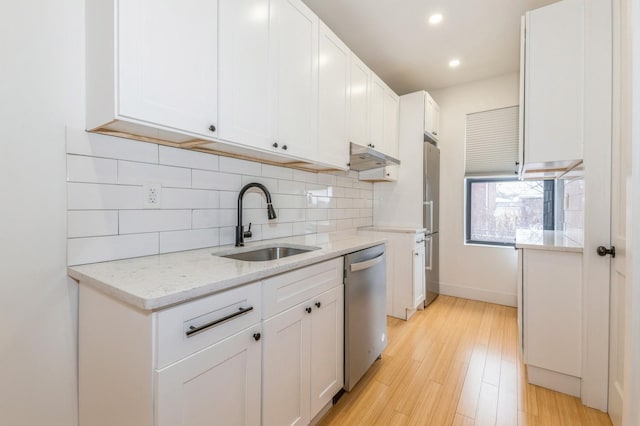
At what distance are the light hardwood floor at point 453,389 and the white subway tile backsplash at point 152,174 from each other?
5.00 feet

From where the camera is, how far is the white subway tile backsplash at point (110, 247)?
1.13 metres

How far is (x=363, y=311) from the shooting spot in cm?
183

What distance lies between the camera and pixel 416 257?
294cm

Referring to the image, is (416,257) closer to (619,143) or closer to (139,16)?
(619,143)

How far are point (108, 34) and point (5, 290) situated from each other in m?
0.98

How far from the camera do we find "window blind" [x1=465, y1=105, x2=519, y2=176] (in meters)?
3.26

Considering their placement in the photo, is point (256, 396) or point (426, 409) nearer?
point (256, 396)

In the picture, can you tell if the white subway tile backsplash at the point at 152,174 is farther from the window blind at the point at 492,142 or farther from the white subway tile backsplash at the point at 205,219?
the window blind at the point at 492,142

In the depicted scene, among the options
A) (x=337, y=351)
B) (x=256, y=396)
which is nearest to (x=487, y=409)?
(x=337, y=351)

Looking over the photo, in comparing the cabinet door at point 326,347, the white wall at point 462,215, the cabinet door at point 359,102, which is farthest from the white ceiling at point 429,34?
the cabinet door at point 326,347

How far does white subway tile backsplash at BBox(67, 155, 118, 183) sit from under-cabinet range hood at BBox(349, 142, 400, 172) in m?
1.65

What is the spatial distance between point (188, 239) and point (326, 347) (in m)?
0.94

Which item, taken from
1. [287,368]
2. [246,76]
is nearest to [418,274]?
[287,368]

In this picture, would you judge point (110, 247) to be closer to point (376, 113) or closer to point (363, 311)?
point (363, 311)
